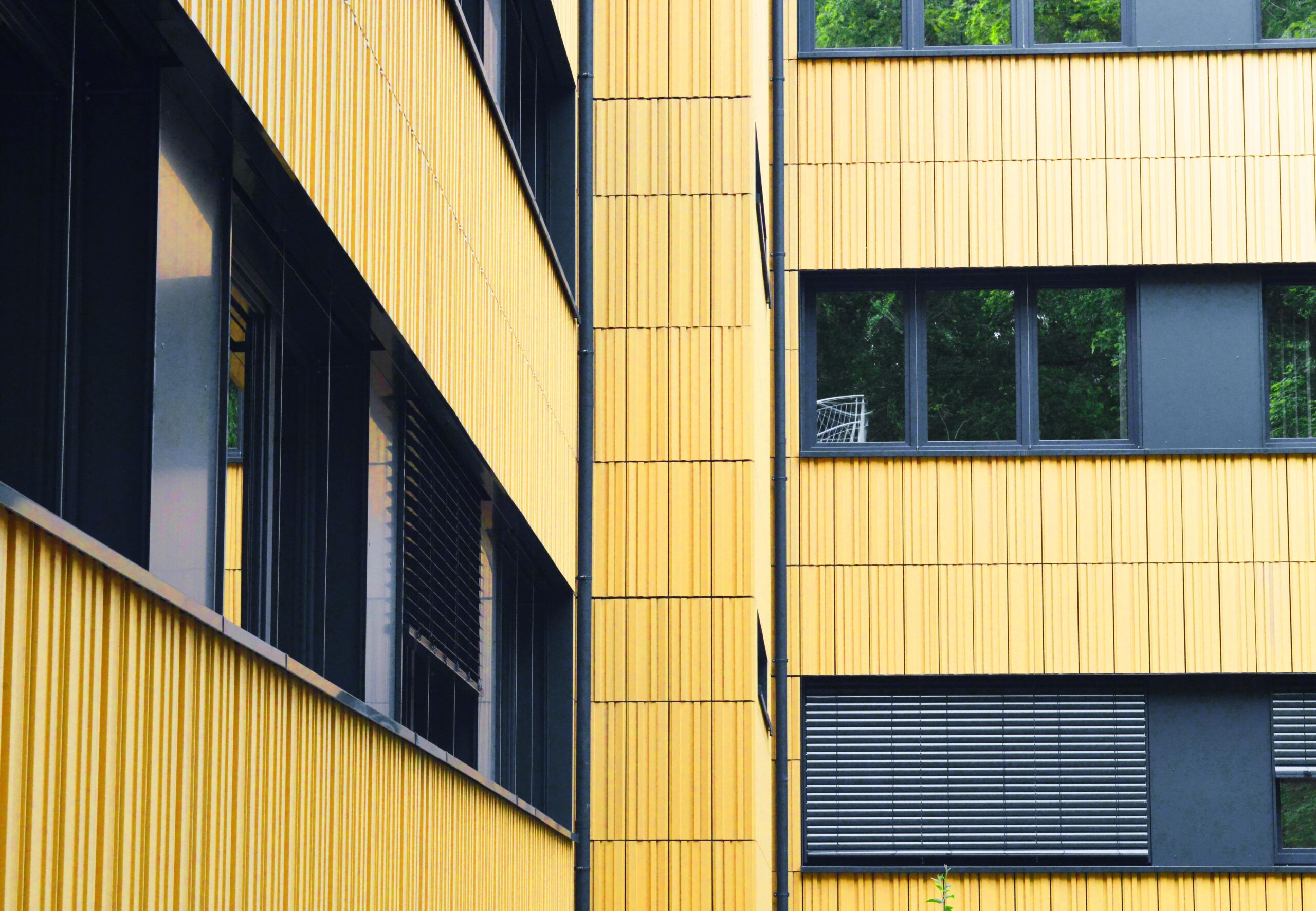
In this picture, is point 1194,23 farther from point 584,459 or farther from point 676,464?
point 584,459

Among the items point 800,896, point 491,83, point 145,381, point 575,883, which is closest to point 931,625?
point 800,896

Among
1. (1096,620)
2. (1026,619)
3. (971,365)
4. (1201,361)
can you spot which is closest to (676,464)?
(1026,619)

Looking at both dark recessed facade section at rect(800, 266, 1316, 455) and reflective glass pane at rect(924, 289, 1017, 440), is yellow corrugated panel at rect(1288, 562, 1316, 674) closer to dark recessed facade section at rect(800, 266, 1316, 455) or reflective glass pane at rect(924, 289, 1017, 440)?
dark recessed facade section at rect(800, 266, 1316, 455)

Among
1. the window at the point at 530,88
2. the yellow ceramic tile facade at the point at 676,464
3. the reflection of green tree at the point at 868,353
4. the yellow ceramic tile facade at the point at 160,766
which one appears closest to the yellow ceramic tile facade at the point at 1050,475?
the reflection of green tree at the point at 868,353

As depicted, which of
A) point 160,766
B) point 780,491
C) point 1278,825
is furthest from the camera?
point 1278,825

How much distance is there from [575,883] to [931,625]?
16.7ft

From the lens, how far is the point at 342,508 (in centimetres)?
657

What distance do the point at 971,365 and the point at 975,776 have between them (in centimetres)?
360

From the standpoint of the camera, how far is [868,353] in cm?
1661

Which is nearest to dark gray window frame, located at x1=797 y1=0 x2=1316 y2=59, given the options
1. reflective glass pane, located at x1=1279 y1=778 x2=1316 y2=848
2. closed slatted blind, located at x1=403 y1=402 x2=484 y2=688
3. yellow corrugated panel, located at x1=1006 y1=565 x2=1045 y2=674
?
yellow corrugated panel, located at x1=1006 y1=565 x2=1045 y2=674

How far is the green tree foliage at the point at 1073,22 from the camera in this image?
1692 cm

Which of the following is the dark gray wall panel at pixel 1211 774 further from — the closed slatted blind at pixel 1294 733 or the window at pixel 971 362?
the window at pixel 971 362

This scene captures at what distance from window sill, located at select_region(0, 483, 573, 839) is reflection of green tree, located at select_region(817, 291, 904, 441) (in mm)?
9959

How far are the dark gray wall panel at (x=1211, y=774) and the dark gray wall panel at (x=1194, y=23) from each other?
5.69m
